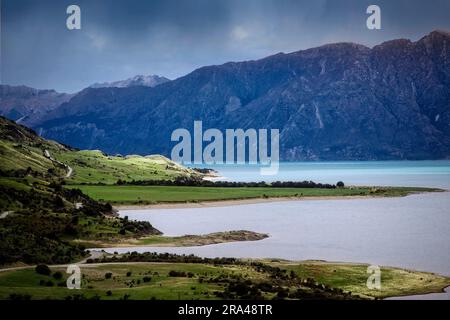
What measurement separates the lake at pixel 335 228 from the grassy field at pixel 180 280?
7776 millimetres

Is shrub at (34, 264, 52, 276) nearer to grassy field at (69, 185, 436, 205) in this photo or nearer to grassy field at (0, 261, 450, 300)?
grassy field at (0, 261, 450, 300)

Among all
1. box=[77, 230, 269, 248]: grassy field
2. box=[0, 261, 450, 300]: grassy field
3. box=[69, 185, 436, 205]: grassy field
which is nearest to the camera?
box=[0, 261, 450, 300]: grassy field

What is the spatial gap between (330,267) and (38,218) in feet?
155

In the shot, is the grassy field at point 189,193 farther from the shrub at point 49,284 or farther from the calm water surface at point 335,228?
the shrub at point 49,284

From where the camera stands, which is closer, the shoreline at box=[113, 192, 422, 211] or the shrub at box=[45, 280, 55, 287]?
the shrub at box=[45, 280, 55, 287]

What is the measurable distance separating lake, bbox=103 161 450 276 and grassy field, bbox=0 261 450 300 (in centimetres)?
778

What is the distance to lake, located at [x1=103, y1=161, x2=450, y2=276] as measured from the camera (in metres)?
83.6

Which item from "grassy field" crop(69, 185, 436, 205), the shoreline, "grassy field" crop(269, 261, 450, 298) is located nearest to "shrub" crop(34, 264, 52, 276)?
"grassy field" crop(269, 261, 450, 298)

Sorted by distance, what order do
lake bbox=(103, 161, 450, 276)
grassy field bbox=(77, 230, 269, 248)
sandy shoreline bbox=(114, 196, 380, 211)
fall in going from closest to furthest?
lake bbox=(103, 161, 450, 276), grassy field bbox=(77, 230, 269, 248), sandy shoreline bbox=(114, 196, 380, 211)

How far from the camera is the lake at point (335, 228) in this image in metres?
83.6

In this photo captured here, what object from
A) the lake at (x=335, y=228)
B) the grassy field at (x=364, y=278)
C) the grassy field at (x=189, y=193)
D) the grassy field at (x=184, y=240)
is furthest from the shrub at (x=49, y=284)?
the grassy field at (x=189, y=193)

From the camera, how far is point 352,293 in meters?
60.2

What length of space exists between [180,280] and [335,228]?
57595mm

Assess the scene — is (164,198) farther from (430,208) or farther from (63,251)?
(63,251)
